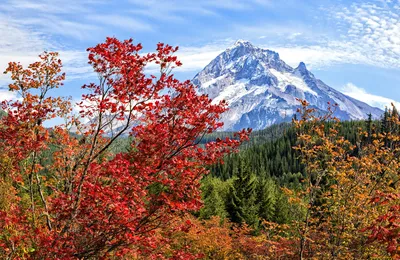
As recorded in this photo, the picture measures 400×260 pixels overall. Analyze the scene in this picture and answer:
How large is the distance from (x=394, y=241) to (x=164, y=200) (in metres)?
4.09

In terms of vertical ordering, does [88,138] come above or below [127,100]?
below

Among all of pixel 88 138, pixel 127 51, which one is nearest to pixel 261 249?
pixel 88 138

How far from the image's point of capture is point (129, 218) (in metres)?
6.95

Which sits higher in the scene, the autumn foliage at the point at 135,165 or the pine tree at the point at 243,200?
the autumn foliage at the point at 135,165

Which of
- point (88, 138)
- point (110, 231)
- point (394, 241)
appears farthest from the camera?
point (88, 138)

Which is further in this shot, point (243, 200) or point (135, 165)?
point (243, 200)

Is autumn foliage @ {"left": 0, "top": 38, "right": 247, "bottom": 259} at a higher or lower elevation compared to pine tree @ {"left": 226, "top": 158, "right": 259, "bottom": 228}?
higher

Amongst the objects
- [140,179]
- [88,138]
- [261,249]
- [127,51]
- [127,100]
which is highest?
[127,51]

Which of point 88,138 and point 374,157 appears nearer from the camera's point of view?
point 88,138

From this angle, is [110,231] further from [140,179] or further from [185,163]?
[185,163]

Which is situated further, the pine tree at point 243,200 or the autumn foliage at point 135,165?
the pine tree at point 243,200

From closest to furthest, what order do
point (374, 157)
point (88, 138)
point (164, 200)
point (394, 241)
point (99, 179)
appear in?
1. point (394, 241)
2. point (164, 200)
3. point (99, 179)
4. point (88, 138)
5. point (374, 157)

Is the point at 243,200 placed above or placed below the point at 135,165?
below

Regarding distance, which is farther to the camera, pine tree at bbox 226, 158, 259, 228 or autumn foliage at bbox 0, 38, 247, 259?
pine tree at bbox 226, 158, 259, 228
